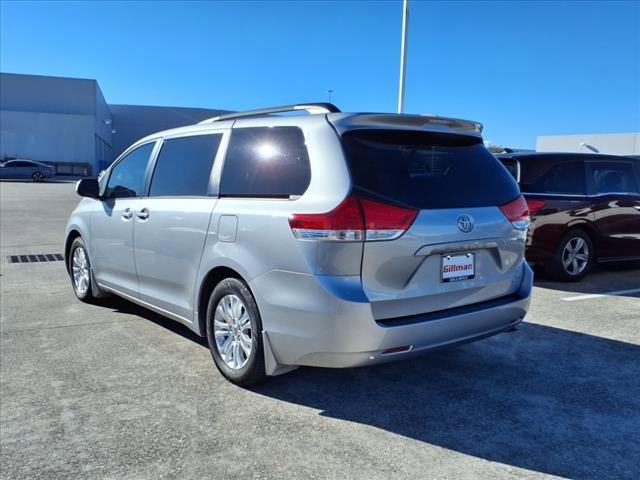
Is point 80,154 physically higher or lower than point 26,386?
higher

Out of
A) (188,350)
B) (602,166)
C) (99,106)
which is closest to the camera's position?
(188,350)

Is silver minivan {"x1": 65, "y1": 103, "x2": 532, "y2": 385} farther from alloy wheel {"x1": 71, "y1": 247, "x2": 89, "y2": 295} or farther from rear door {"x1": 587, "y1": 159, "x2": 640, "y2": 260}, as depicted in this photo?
rear door {"x1": 587, "y1": 159, "x2": 640, "y2": 260}

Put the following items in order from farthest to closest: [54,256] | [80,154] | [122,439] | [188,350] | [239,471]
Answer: [80,154] → [54,256] → [188,350] → [122,439] → [239,471]

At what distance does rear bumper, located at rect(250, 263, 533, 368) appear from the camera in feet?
9.70

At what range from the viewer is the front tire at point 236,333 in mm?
3439

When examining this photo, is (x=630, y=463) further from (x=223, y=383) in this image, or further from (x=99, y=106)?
(x=99, y=106)

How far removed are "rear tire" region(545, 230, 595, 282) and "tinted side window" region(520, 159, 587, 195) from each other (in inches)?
23.2

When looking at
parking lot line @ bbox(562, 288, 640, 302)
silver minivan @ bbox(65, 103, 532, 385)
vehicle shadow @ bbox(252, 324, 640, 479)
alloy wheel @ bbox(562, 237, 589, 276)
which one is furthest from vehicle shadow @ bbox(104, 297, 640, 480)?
alloy wheel @ bbox(562, 237, 589, 276)

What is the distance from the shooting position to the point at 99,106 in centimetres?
5797

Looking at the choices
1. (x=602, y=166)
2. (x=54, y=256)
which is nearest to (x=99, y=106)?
(x=54, y=256)

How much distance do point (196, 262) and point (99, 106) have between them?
199ft

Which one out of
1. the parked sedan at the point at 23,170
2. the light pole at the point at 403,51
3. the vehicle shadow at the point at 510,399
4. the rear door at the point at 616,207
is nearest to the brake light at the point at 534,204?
the rear door at the point at 616,207

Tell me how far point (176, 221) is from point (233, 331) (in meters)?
1.03

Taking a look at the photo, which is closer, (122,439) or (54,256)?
(122,439)
